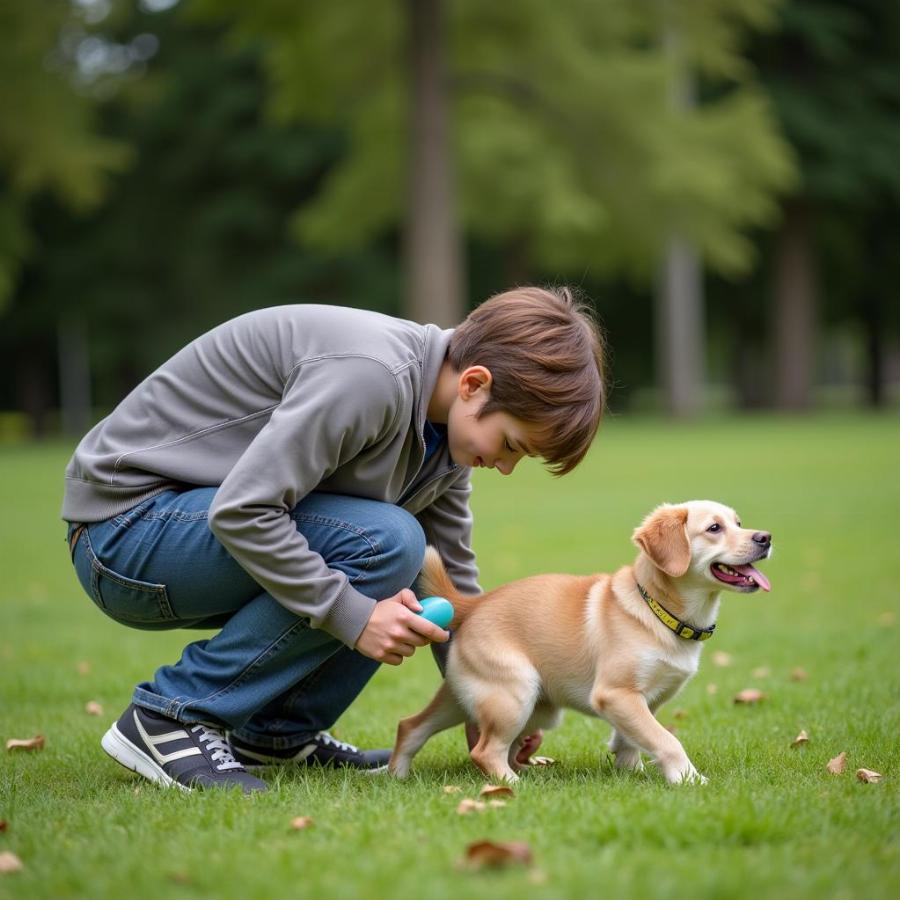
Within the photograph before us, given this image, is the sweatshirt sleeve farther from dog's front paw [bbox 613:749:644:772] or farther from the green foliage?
the green foliage

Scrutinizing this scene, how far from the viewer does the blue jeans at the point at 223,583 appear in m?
3.46

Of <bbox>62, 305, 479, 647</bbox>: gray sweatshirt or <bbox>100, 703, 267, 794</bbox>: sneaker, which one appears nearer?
<bbox>62, 305, 479, 647</bbox>: gray sweatshirt

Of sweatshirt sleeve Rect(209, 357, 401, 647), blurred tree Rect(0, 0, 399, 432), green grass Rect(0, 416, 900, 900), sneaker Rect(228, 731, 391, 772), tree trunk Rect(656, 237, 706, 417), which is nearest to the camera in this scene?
green grass Rect(0, 416, 900, 900)

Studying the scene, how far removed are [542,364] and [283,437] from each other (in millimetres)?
741

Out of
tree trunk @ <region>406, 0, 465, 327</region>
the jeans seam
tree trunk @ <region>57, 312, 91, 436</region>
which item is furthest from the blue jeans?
tree trunk @ <region>57, 312, 91, 436</region>

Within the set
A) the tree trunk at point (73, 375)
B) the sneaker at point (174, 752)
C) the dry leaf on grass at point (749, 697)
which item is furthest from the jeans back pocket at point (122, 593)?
the tree trunk at point (73, 375)

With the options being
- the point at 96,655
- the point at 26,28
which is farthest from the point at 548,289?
the point at 26,28

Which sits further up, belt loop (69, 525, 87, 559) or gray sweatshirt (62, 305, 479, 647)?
gray sweatshirt (62, 305, 479, 647)

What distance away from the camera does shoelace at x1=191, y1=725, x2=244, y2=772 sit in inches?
137

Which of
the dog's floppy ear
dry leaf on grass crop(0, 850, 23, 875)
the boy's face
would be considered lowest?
dry leaf on grass crop(0, 850, 23, 875)

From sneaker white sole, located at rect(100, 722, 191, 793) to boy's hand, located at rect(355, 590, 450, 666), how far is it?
2.21 ft

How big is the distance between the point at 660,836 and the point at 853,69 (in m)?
32.5

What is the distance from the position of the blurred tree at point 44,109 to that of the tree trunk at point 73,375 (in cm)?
1125

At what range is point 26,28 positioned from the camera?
2198 centimetres
